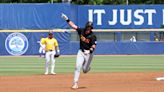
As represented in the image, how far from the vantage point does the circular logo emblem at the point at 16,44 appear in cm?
3897

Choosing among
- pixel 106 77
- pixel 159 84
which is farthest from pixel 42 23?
pixel 159 84

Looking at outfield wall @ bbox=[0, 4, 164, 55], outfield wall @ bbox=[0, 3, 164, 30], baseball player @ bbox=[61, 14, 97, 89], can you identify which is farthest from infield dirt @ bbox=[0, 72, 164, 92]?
outfield wall @ bbox=[0, 3, 164, 30]

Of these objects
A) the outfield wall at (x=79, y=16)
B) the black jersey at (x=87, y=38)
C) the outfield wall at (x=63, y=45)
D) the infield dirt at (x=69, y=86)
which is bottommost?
the outfield wall at (x=63, y=45)

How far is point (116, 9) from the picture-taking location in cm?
4272

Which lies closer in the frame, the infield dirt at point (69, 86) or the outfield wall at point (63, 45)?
the infield dirt at point (69, 86)

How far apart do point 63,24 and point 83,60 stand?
2650 centimetres

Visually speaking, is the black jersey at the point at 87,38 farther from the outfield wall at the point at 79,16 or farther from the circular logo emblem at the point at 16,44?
the outfield wall at the point at 79,16

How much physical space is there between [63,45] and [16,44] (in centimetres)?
399

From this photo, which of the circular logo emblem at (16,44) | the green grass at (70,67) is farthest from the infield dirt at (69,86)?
the circular logo emblem at (16,44)

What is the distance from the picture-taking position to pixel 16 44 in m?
39.0

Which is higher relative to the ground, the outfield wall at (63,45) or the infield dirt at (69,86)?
the infield dirt at (69,86)

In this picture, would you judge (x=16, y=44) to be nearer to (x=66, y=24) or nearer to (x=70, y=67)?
(x=66, y=24)

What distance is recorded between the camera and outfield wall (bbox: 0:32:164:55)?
129 feet

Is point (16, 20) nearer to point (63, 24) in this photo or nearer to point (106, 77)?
point (63, 24)
